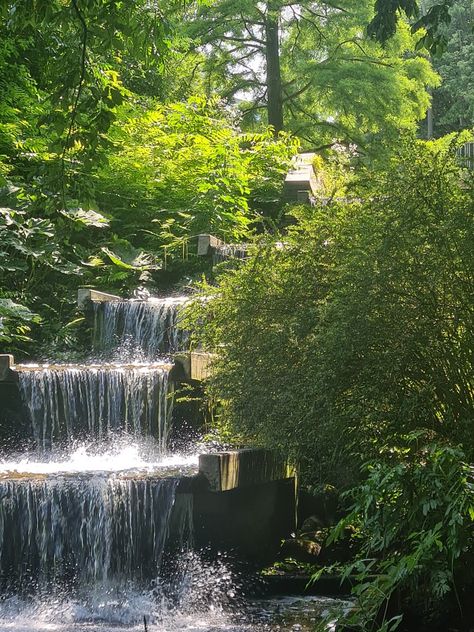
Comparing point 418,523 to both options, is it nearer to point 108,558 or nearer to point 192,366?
point 108,558

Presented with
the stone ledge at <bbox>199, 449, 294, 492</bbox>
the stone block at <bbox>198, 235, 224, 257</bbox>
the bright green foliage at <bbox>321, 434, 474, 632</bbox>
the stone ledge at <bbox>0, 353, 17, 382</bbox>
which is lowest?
the stone ledge at <bbox>199, 449, 294, 492</bbox>

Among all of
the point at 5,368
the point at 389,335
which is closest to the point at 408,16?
the point at 389,335

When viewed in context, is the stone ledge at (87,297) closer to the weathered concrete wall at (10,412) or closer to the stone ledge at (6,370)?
the weathered concrete wall at (10,412)

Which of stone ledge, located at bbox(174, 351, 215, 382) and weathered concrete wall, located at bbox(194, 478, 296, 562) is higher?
stone ledge, located at bbox(174, 351, 215, 382)

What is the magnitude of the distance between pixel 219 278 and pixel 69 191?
343 cm

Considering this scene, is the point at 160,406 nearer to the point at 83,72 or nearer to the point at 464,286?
the point at 464,286

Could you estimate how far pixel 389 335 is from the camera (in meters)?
5.92

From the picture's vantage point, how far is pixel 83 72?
444cm

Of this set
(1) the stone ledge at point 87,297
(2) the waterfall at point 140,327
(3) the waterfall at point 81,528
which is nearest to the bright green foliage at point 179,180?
(1) the stone ledge at point 87,297

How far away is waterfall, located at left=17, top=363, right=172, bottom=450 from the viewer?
365 inches

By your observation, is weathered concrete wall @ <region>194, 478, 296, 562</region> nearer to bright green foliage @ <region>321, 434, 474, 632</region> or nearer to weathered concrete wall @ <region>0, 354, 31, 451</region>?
weathered concrete wall @ <region>0, 354, 31, 451</region>

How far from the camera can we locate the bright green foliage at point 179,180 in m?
13.6

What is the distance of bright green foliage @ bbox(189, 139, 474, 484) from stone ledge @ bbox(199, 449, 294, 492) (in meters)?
0.70

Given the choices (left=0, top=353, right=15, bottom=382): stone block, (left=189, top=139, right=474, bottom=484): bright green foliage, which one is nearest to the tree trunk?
(left=0, top=353, right=15, bottom=382): stone block
